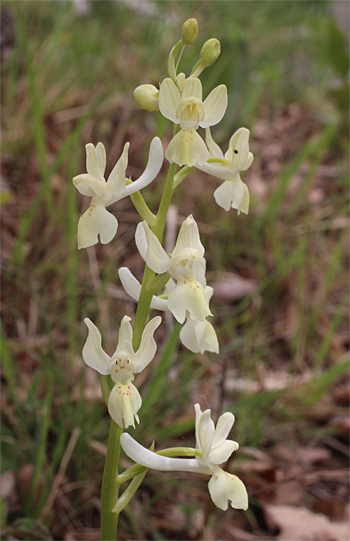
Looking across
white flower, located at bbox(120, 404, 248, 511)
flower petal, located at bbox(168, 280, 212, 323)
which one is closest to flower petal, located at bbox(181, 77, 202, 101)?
flower petal, located at bbox(168, 280, 212, 323)

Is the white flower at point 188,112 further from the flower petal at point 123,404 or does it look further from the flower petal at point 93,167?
the flower petal at point 123,404

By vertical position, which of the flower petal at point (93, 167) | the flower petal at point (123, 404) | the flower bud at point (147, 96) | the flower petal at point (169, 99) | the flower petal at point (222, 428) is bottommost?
the flower petal at point (222, 428)

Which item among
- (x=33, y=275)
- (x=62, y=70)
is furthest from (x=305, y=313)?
(x=62, y=70)

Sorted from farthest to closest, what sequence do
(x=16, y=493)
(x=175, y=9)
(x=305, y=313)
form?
(x=175, y=9), (x=305, y=313), (x=16, y=493)

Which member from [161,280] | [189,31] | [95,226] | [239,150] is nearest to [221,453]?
[161,280]

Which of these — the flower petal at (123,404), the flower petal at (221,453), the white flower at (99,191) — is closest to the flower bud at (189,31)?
the white flower at (99,191)

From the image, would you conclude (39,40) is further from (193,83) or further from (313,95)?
(193,83)
